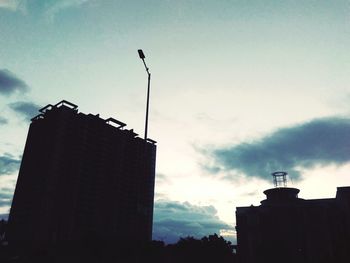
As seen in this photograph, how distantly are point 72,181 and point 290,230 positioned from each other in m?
66.6

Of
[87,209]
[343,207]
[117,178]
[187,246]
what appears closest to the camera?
[343,207]

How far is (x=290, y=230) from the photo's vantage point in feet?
204

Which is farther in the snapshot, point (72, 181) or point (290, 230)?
point (72, 181)

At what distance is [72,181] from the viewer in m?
95.6

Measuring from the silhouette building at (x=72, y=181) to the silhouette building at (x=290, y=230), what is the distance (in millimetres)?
30527

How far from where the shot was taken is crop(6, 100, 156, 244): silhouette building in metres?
89.2

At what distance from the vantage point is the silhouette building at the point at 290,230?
196 feet

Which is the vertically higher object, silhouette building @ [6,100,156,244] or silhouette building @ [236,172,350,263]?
silhouette building @ [6,100,156,244]

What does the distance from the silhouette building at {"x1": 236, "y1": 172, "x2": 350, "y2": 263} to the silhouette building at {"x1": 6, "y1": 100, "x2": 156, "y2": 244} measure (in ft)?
100

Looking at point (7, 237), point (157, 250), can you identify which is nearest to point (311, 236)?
point (157, 250)

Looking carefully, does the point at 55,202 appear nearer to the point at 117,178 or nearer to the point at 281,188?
the point at 117,178

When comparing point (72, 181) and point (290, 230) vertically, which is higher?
point (72, 181)

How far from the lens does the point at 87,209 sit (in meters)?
95.2

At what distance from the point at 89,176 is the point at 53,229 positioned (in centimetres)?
2050
